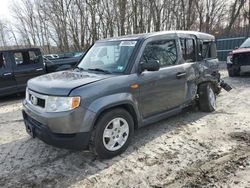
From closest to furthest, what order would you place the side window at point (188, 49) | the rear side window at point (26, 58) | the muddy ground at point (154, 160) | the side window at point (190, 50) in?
the muddy ground at point (154, 160), the side window at point (188, 49), the side window at point (190, 50), the rear side window at point (26, 58)

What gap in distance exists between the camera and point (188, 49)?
530 centimetres

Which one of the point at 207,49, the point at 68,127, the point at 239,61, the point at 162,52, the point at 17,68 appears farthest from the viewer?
the point at 239,61

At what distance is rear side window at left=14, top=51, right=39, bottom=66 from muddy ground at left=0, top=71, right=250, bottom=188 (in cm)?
414

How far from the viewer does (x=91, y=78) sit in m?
3.77

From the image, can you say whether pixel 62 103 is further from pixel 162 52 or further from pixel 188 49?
pixel 188 49

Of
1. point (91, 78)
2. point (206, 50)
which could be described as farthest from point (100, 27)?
point (91, 78)

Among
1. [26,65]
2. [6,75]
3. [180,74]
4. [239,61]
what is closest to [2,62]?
[6,75]

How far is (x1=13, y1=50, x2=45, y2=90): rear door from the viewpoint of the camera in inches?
342

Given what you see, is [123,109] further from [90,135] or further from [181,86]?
[181,86]

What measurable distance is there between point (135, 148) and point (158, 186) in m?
1.12

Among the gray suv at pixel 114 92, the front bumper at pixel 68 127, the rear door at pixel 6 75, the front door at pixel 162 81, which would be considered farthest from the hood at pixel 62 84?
the rear door at pixel 6 75

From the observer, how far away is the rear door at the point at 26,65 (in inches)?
342

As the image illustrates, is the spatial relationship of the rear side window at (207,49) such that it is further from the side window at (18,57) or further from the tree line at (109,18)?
the tree line at (109,18)

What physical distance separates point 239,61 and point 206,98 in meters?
5.22
